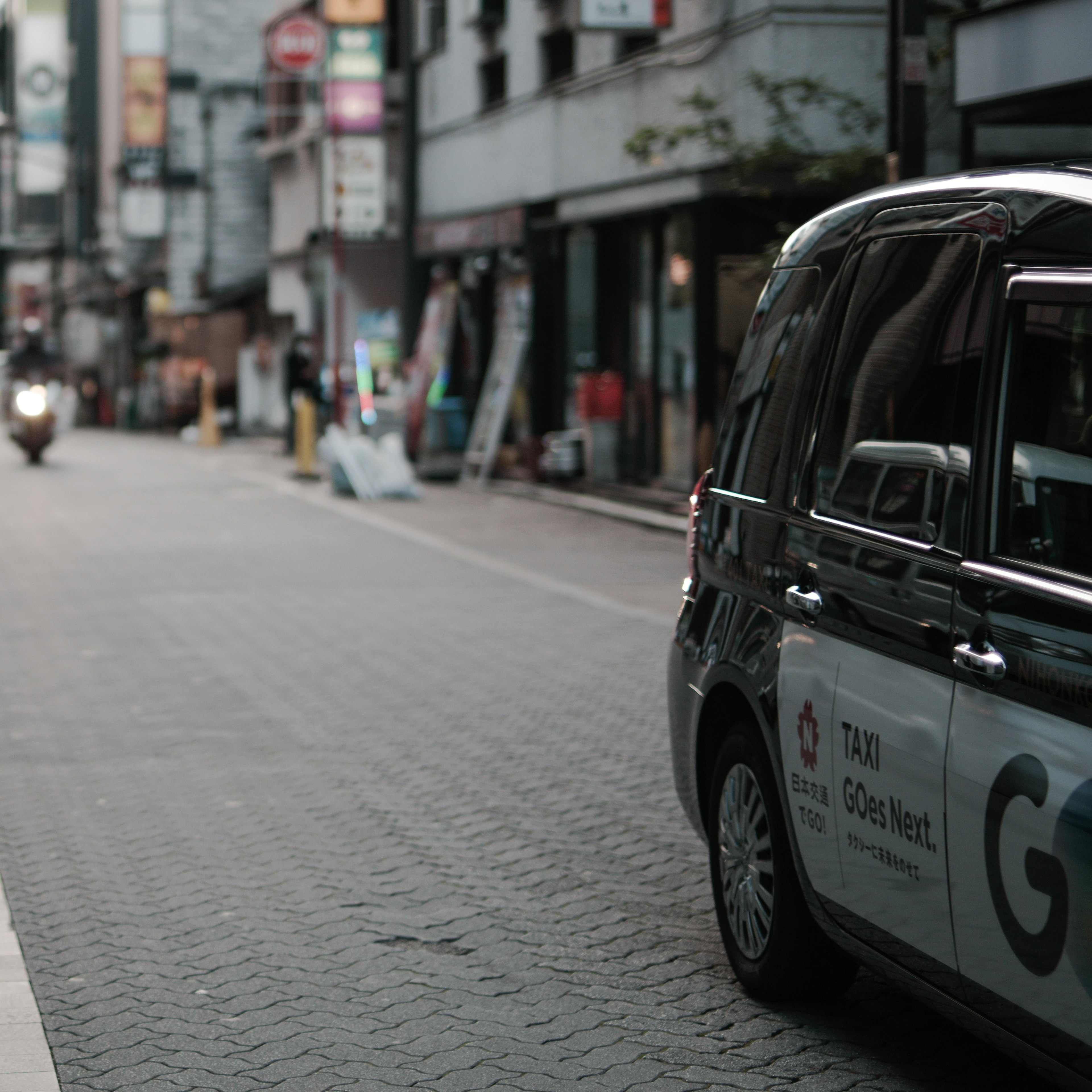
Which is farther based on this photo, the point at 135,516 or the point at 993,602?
the point at 135,516

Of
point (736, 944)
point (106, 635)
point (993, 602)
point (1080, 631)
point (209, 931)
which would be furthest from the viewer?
point (106, 635)

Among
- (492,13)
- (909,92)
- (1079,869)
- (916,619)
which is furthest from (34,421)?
(1079,869)

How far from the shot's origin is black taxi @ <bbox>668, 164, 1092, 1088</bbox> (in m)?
3.29

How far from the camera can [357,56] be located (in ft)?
99.3

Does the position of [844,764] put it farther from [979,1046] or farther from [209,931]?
[209,931]

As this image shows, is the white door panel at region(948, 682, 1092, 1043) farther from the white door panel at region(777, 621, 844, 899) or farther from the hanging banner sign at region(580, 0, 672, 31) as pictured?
the hanging banner sign at region(580, 0, 672, 31)

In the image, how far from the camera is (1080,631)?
3.14m

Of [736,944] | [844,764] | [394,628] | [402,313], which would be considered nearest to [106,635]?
[394,628]

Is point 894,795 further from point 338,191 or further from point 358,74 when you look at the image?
point 358,74

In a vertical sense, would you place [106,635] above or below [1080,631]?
below

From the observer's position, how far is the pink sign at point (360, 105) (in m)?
30.2

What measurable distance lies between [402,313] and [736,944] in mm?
26384

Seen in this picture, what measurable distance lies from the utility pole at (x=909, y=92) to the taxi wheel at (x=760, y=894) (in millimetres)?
7251

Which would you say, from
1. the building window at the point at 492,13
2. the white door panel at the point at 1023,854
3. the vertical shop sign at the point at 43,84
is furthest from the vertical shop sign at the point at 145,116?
the white door panel at the point at 1023,854
